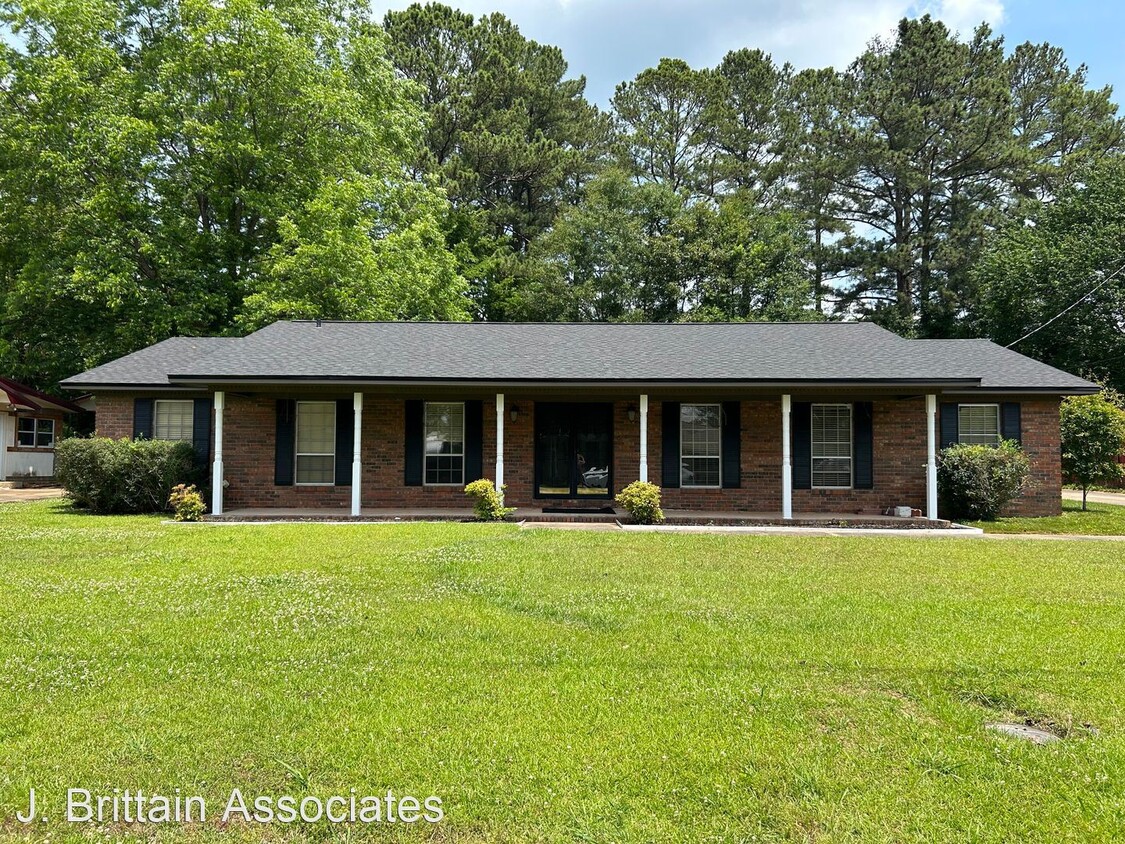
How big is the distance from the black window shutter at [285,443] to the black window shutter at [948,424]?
13.8m

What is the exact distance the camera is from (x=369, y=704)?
370 centimetres

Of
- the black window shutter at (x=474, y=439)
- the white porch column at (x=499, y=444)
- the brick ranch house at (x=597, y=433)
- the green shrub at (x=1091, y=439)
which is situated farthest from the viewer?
the green shrub at (x=1091, y=439)

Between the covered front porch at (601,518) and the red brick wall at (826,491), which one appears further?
the red brick wall at (826,491)

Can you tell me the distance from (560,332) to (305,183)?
1254 centimetres

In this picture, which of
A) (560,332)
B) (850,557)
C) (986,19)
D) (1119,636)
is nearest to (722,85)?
(986,19)

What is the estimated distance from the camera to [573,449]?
1433 centimetres

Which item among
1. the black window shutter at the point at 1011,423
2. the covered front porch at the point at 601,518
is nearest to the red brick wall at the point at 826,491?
the covered front porch at the point at 601,518

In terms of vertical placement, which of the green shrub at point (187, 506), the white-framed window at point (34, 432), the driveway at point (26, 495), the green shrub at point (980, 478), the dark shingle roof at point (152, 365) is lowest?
the driveway at point (26, 495)

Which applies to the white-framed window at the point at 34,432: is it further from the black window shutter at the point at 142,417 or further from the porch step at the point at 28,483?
the black window shutter at the point at 142,417

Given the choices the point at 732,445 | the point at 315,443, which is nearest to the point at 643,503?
the point at 732,445

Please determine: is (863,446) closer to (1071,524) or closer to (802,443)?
(802,443)

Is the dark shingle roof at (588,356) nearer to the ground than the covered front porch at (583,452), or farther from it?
farther from it

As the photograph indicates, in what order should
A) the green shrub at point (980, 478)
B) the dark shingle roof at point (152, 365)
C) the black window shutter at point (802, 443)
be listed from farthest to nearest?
the dark shingle roof at point (152, 365) → the black window shutter at point (802, 443) → the green shrub at point (980, 478)

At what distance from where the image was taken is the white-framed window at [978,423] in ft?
46.6
